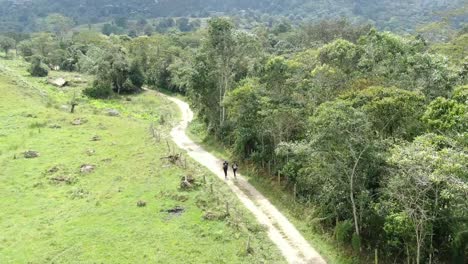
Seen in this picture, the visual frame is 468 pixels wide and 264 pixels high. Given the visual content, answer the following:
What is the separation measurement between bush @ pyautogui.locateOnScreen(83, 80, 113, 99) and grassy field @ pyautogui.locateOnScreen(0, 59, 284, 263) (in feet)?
104

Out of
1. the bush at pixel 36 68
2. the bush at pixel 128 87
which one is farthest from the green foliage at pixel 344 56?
the bush at pixel 36 68

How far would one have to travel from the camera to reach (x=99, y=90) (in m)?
105

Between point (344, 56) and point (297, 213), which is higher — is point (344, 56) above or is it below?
above

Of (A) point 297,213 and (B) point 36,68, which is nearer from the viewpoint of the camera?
(A) point 297,213

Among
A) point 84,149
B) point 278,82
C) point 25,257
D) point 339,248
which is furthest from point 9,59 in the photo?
point 339,248

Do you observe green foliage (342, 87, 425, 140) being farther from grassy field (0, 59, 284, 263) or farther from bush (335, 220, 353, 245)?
grassy field (0, 59, 284, 263)

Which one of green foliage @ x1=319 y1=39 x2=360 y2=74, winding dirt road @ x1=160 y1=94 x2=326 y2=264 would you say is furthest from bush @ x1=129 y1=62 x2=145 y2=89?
green foliage @ x1=319 y1=39 x2=360 y2=74

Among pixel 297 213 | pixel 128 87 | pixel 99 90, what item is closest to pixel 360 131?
pixel 297 213

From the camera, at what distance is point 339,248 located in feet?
119

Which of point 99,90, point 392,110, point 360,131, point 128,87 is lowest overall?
point 128,87

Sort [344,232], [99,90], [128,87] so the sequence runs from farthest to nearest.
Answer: [128,87]
[99,90]
[344,232]

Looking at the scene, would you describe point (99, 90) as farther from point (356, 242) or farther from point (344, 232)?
point (356, 242)

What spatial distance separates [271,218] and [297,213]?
98.6 inches

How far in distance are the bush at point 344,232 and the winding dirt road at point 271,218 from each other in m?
2.23
